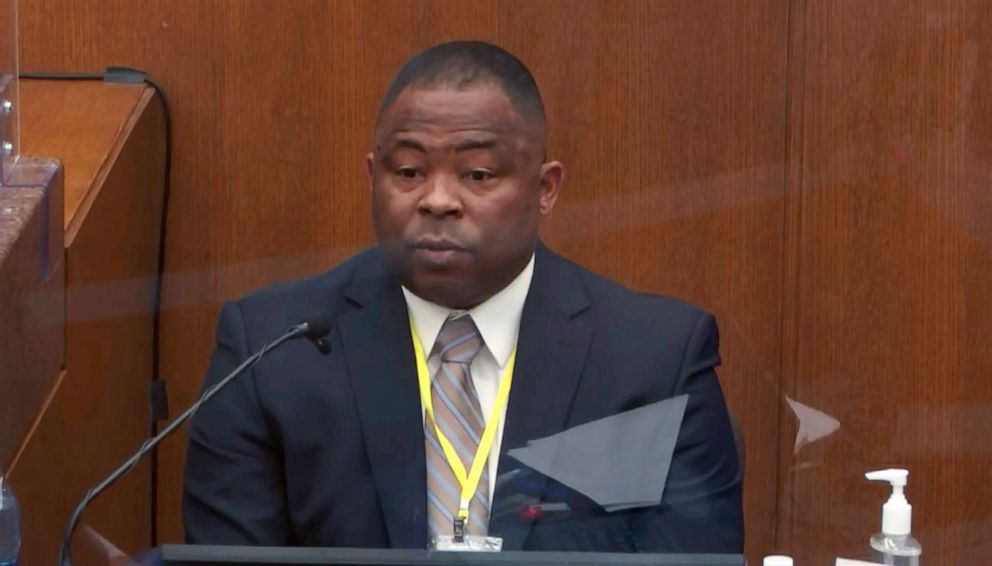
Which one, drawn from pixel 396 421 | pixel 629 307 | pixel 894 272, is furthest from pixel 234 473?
pixel 894 272

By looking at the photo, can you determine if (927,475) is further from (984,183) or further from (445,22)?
Answer: (445,22)

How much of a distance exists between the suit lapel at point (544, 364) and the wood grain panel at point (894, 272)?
48 cm

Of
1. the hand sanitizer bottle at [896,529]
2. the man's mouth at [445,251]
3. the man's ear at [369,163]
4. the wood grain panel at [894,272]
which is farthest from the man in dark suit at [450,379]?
the wood grain panel at [894,272]

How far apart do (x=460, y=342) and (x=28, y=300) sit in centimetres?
50

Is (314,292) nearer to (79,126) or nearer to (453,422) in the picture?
(453,422)

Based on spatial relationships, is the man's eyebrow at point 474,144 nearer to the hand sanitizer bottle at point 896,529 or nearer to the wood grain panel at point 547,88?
the wood grain panel at point 547,88

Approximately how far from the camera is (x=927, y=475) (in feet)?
8.29

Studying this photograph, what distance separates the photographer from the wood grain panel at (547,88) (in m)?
2.40

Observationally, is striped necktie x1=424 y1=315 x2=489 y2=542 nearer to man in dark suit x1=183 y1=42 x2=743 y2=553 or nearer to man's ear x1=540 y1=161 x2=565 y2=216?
man in dark suit x1=183 y1=42 x2=743 y2=553

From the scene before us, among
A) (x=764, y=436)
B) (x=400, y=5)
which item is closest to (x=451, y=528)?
(x=764, y=436)

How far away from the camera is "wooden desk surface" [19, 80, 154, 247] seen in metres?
2.20

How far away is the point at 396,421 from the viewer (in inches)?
81.0

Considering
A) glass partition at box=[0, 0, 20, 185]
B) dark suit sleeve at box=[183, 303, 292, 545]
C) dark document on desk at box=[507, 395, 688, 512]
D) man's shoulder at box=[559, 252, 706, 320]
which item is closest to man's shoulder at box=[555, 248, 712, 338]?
Answer: man's shoulder at box=[559, 252, 706, 320]

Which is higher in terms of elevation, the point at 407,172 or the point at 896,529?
the point at 407,172
